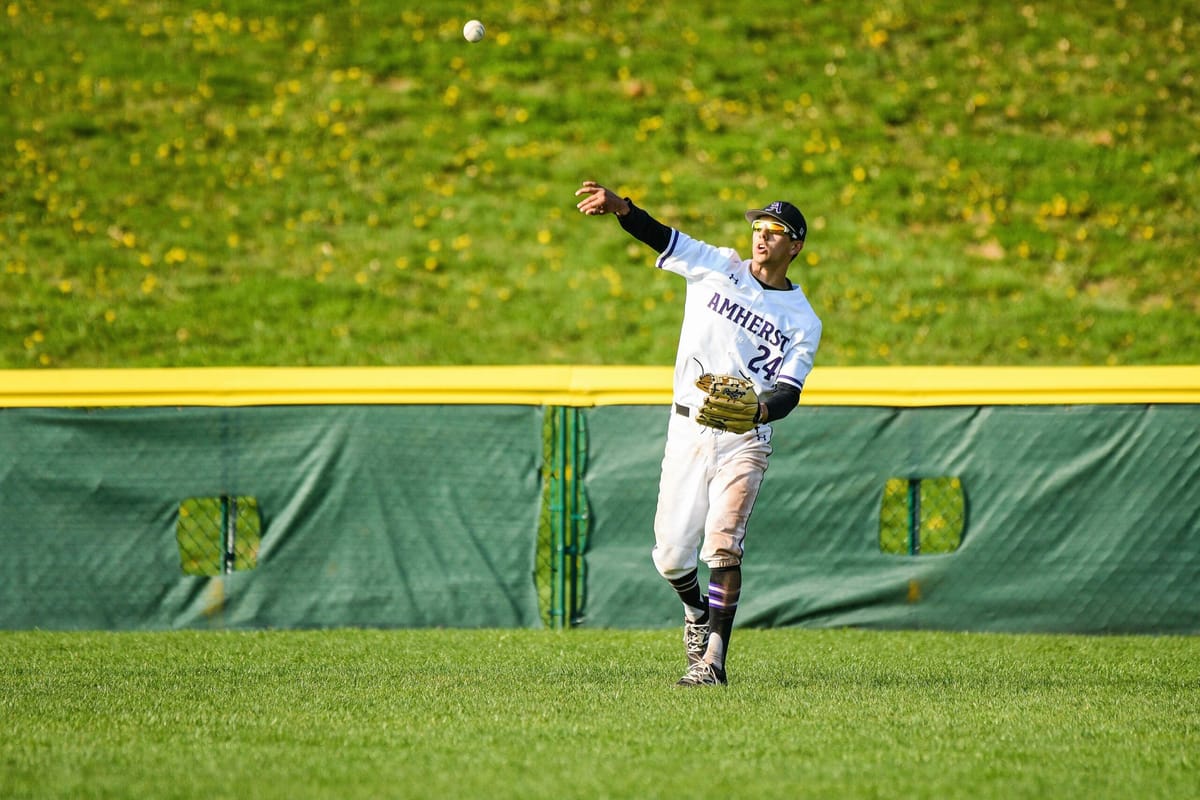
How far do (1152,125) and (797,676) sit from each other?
13.2 m

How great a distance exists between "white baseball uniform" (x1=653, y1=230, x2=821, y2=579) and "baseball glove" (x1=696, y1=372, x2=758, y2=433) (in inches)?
6.6

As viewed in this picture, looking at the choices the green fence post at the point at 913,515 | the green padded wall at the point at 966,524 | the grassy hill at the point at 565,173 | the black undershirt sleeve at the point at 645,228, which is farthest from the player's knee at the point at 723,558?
the grassy hill at the point at 565,173

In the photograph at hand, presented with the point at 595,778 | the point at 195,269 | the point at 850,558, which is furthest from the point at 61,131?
the point at 595,778

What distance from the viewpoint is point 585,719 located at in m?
5.27

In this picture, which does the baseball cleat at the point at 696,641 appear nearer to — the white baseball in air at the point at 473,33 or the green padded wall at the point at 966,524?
the green padded wall at the point at 966,524

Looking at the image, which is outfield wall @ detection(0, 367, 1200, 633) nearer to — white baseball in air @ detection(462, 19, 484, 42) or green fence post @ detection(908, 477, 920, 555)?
green fence post @ detection(908, 477, 920, 555)

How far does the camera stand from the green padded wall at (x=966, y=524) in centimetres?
837

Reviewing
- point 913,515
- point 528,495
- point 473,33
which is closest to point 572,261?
point 473,33

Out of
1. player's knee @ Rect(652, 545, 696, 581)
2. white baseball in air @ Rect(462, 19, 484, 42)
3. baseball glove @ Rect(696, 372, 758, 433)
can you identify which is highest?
white baseball in air @ Rect(462, 19, 484, 42)

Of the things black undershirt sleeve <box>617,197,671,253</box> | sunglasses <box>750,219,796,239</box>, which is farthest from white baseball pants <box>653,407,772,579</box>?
sunglasses <box>750,219,796,239</box>

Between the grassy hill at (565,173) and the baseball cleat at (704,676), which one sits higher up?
the grassy hill at (565,173)

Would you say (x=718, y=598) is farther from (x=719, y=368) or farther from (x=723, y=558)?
(x=719, y=368)

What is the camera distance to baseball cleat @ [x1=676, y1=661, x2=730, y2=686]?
614 centimetres

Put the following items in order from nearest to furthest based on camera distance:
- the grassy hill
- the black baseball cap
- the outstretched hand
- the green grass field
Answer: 1. the green grass field
2. the outstretched hand
3. the black baseball cap
4. the grassy hill
